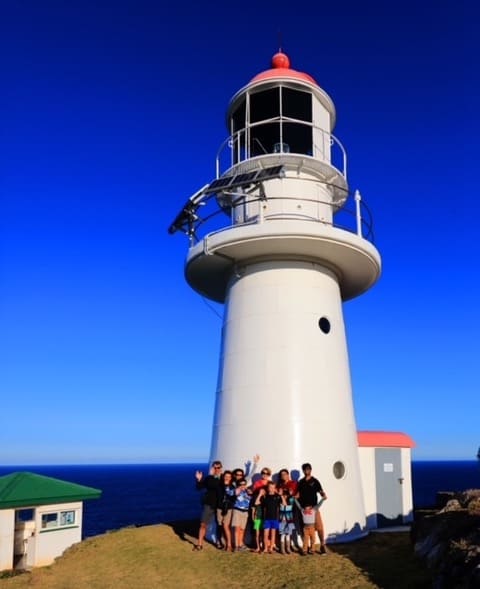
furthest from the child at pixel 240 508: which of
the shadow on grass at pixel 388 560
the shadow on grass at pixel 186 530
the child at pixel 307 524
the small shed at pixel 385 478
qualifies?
the small shed at pixel 385 478

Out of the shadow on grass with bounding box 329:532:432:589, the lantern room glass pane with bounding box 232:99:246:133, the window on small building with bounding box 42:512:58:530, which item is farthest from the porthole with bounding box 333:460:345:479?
the lantern room glass pane with bounding box 232:99:246:133

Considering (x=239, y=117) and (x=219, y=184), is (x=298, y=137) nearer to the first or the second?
(x=239, y=117)

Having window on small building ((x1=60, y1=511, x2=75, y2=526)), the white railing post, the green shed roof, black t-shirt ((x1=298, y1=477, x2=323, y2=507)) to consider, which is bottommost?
window on small building ((x1=60, y1=511, x2=75, y2=526))

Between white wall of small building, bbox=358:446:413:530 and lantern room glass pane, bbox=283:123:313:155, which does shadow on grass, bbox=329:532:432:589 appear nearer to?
white wall of small building, bbox=358:446:413:530

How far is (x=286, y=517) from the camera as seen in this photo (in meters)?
10.6

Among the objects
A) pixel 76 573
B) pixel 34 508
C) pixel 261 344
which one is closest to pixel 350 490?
pixel 261 344

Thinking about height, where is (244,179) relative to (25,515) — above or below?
above

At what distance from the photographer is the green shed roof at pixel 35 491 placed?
11.6 metres

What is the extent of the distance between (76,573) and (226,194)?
804 cm

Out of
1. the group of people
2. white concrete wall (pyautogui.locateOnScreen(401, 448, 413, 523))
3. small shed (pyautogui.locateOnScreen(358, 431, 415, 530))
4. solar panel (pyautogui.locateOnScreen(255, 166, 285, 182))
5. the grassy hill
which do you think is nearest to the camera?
the grassy hill

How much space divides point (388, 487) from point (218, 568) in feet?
19.7

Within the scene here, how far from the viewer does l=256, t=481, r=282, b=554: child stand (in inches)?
404

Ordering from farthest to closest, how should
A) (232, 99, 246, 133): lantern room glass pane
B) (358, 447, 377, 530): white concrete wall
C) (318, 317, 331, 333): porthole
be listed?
(232, 99, 246, 133): lantern room glass pane
(358, 447, 377, 530): white concrete wall
(318, 317, 331, 333): porthole

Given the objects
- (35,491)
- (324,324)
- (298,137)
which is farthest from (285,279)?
(35,491)
